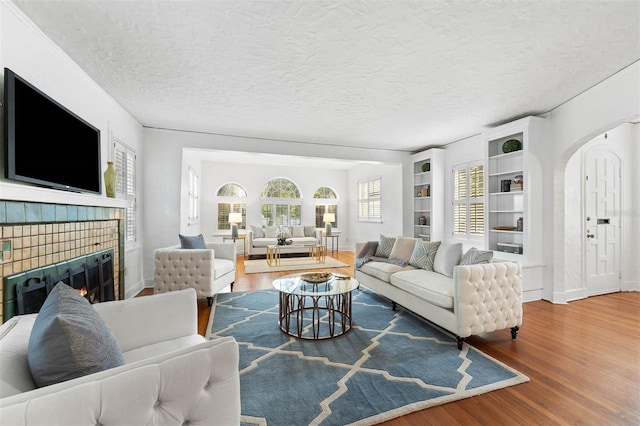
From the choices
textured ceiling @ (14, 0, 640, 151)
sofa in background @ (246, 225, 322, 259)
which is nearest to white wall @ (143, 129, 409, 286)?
textured ceiling @ (14, 0, 640, 151)

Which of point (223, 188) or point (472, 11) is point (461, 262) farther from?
point (223, 188)

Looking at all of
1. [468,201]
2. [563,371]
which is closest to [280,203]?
[468,201]

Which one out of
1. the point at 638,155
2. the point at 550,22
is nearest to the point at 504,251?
the point at 638,155

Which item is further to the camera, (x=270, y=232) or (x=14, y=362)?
(x=270, y=232)

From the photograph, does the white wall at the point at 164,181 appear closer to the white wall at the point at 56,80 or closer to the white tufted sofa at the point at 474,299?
the white wall at the point at 56,80

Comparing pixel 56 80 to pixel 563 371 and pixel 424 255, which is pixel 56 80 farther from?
pixel 563 371

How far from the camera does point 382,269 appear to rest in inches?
150

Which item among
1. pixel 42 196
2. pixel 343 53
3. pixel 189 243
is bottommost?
pixel 189 243

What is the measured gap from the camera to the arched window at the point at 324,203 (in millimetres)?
9539

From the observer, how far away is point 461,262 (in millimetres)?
3258

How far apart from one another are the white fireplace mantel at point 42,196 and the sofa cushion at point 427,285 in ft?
10.6

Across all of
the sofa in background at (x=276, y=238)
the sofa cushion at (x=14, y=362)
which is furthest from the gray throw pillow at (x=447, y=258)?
the sofa in background at (x=276, y=238)

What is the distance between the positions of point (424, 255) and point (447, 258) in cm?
39

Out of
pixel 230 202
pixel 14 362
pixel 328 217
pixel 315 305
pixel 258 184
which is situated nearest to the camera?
pixel 14 362
